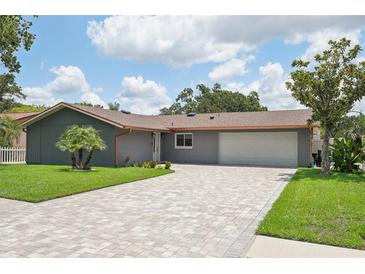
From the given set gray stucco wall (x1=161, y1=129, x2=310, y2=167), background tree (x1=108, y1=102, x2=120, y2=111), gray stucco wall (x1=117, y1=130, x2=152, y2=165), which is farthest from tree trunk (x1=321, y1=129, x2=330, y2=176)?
background tree (x1=108, y1=102, x2=120, y2=111)

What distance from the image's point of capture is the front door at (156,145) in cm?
1995

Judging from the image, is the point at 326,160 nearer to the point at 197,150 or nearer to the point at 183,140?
the point at 197,150

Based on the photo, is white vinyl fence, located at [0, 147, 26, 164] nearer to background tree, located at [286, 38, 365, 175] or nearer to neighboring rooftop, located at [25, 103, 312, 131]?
neighboring rooftop, located at [25, 103, 312, 131]

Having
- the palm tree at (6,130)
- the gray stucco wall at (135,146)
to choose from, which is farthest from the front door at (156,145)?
the palm tree at (6,130)

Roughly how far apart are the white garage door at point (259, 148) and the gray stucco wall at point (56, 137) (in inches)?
284

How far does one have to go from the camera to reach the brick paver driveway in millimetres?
4176

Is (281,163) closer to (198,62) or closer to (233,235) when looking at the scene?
(198,62)

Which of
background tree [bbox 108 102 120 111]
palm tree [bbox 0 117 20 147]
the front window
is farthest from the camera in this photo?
background tree [bbox 108 102 120 111]

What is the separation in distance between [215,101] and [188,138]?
24.7 m

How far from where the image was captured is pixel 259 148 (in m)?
18.5

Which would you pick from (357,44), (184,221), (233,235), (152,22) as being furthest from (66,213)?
(357,44)

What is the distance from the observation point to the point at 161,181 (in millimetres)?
11188

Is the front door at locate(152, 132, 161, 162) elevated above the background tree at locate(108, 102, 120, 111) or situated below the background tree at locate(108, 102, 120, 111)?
below

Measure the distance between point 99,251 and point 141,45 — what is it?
10.8 m
